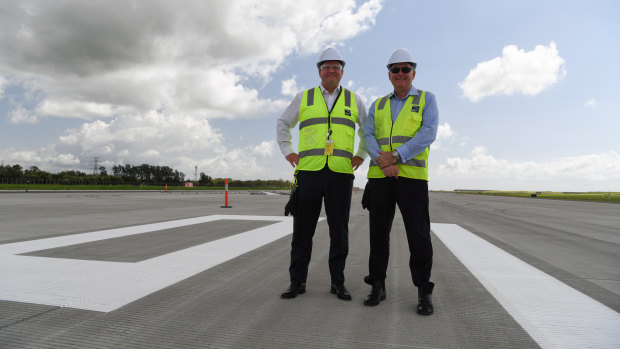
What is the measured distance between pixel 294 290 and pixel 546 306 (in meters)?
1.74

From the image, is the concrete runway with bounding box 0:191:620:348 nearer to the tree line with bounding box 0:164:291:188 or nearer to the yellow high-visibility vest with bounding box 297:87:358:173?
the yellow high-visibility vest with bounding box 297:87:358:173

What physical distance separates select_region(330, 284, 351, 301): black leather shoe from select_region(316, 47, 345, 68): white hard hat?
5.76 feet

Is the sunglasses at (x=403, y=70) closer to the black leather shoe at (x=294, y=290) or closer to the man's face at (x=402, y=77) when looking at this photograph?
the man's face at (x=402, y=77)

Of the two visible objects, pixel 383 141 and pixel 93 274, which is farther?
pixel 93 274

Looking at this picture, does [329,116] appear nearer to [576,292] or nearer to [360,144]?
[360,144]

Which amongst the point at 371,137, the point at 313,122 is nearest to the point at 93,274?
the point at 313,122

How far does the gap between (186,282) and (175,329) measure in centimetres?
90

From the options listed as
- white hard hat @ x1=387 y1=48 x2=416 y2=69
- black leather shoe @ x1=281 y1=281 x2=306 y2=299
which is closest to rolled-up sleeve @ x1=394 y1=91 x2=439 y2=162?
white hard hat @ x1=387 y1=48 x2=416 y2=69

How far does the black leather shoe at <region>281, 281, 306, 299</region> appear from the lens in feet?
7.79

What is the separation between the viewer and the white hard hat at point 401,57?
2.45 meters

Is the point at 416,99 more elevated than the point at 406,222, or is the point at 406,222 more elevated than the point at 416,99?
the point at 416,99

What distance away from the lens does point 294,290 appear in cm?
243

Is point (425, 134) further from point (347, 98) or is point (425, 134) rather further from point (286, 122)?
point (286, 122)

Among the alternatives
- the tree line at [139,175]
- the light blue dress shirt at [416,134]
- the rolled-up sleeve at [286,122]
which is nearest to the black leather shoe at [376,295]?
the light blue dress shirt at [416,134]
